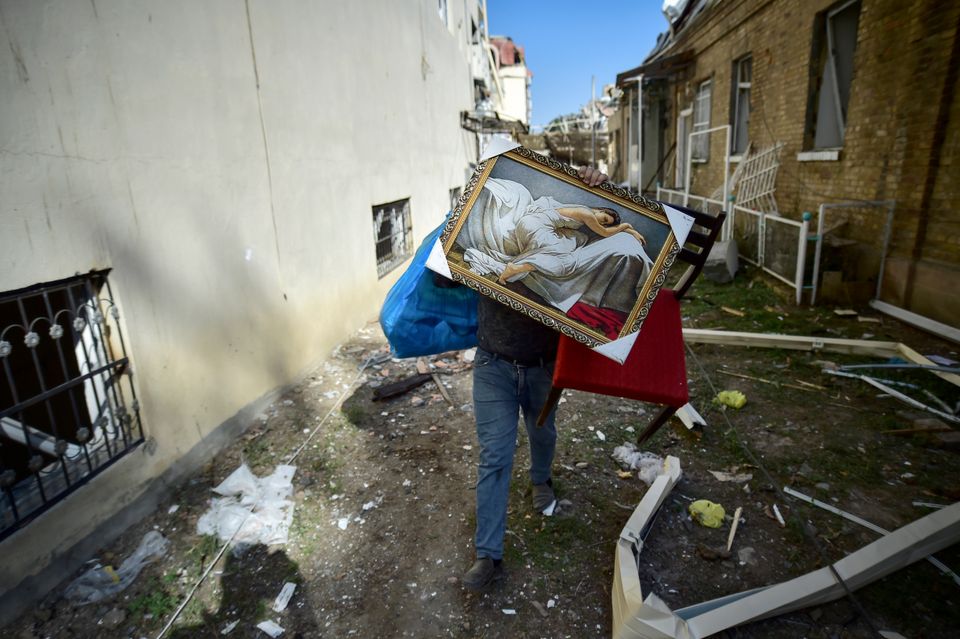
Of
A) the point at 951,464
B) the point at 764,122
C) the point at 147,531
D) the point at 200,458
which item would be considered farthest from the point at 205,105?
the point at 764,122

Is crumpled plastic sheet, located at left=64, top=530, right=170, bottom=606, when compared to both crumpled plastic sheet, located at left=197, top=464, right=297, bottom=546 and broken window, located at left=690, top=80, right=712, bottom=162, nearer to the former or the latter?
crumpled plastic sheet, located at left=197, top=464, right=297, bottom=546

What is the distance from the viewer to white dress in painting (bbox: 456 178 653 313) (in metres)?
2.06

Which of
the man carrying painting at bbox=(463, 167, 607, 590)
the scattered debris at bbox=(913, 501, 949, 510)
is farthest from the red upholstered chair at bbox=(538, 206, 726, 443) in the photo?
the scattered debris at bbox=(913, 501, 949, 510)

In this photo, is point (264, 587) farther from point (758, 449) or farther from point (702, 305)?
point (702, 305)

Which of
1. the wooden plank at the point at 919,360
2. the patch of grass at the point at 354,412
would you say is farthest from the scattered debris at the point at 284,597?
the wooden plank at the point at 919,360

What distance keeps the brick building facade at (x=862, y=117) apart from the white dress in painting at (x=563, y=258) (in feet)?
17.5

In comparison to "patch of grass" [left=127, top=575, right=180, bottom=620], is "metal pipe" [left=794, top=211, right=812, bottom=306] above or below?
above

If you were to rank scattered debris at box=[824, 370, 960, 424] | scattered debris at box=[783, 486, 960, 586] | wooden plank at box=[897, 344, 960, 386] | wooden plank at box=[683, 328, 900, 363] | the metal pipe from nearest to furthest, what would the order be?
1. scattered debris at box=[783, 486, 960, 586]
2. scattered debris at box=[824, 370, 960, 424]
3. wooden plank at box=[897, 344, 960, 386]
4. wooden plank at box=[683, 328, 900, 363]
5. the metal pipe

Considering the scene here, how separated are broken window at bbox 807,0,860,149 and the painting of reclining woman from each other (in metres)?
7.32

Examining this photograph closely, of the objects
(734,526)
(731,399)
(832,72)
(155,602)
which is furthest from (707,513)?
(832,72)

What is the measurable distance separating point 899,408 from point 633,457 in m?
2.34

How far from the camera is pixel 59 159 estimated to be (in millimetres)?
2635

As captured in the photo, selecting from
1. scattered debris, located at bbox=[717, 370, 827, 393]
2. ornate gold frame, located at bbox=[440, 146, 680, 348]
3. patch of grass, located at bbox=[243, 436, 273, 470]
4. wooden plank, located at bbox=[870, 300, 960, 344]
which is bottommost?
scattered debris, located at bbox=[717, 370, 827, 393]

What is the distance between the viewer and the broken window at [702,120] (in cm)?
1262
